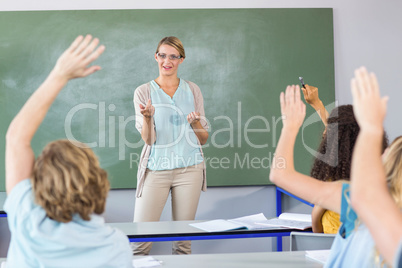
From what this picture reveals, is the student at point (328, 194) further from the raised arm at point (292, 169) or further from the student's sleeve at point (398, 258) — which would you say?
the student's sleeve at point (398, 258)

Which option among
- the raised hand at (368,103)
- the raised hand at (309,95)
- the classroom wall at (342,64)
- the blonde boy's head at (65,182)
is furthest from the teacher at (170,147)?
the raised hand at (368,103)

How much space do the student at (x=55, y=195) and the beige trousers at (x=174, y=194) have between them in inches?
76.2

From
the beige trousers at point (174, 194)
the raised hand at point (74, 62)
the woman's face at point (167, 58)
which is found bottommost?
the beige trousers at point (174, 194)

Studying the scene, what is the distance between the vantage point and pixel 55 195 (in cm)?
127

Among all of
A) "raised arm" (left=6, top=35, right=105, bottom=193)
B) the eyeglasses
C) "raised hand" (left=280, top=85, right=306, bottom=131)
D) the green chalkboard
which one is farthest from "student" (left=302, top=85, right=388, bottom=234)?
the green chalkboard

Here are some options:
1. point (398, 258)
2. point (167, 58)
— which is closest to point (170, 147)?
point (167, 58)

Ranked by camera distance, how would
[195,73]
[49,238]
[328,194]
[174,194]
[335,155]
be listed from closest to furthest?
[49,238] < [328,194] < [335,155] < [174,194] < [195,73]

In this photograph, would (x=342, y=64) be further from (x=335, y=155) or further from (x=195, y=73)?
(x=335, y=155)

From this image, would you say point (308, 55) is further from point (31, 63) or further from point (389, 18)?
point (31, 63)

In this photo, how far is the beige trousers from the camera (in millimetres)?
3275

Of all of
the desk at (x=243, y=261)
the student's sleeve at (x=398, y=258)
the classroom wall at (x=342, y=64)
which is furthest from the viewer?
the classroom wall at (x=342, y=64)

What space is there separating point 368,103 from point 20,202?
908 millimetres

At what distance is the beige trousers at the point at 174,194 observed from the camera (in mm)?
3275

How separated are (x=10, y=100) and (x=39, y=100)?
3.04 m
